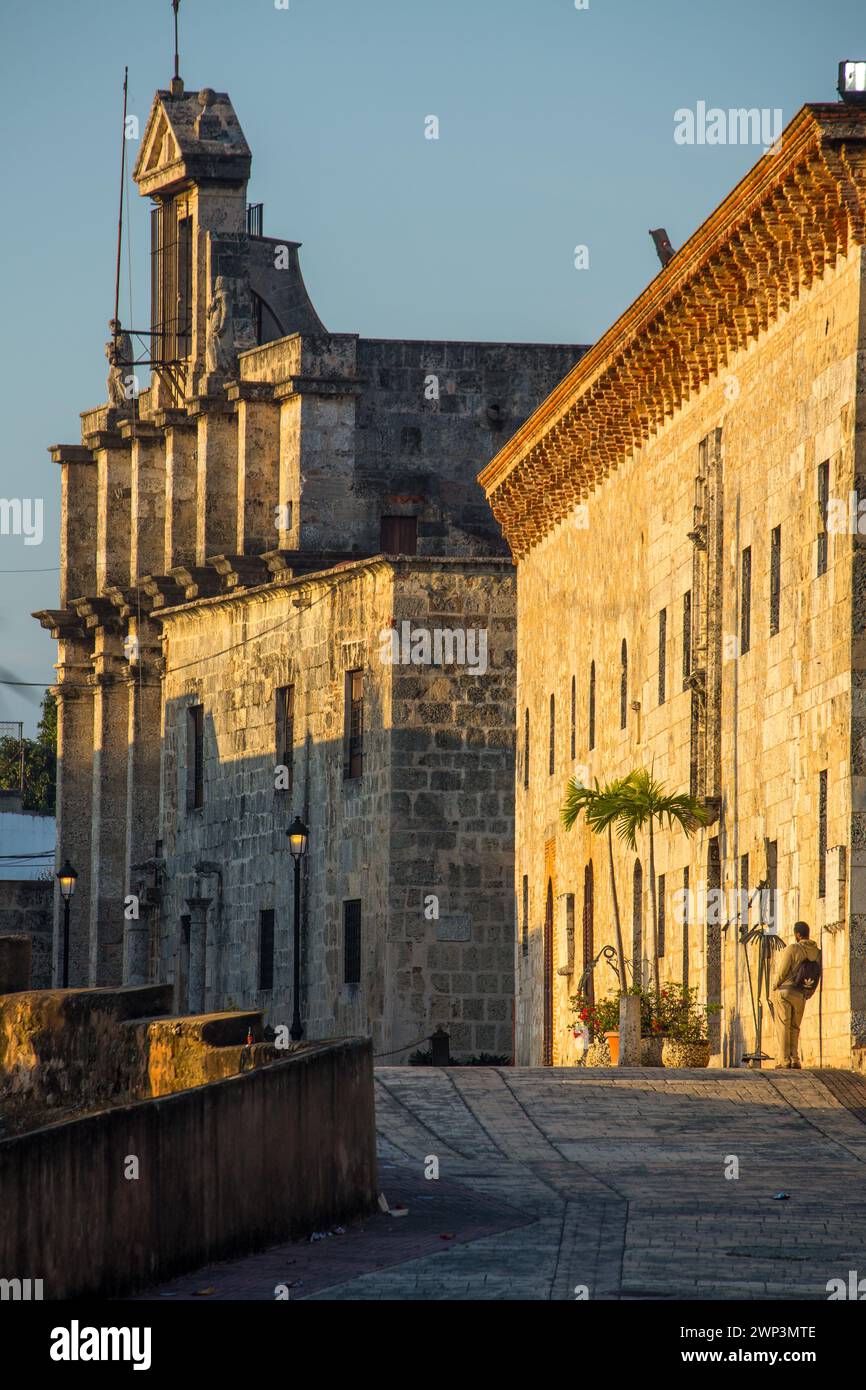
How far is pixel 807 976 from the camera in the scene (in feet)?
94.6

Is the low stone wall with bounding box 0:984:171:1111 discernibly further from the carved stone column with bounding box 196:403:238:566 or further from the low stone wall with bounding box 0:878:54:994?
the low stone wall with bounding box 0:878:54:994

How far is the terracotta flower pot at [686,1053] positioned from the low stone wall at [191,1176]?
581 inches

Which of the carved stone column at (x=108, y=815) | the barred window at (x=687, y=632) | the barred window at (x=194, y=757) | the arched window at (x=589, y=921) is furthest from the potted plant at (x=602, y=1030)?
the carved stone column at (x=108, y=815)

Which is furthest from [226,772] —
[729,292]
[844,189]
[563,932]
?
[844,189]

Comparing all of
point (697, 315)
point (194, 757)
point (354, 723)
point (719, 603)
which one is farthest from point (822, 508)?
point (194, 757)

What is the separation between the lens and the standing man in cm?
2875

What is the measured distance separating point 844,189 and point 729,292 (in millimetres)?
4954

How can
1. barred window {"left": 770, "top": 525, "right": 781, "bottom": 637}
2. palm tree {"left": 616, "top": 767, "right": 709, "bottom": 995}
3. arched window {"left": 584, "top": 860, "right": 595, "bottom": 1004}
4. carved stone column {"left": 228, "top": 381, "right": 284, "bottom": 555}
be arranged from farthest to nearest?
carved stone column {"left": 228, "top": 381, "right": 284, "bottom": 555} < arched window {"left": 584, "top": 860, "right": 595, "bottom": 1004} < palm tree {"left": 616, "top": 767, "right": 709, "bottom": 995} < barred window {"left": 770, "top": 525, "right": 781, "bottom": 637}

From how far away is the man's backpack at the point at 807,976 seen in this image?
28734mm

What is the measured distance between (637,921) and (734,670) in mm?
6432

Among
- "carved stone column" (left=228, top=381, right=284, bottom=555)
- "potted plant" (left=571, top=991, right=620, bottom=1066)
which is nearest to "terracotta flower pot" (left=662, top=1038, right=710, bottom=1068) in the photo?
"potted plant" (left=571, top=991, right=620, bottom=1066)

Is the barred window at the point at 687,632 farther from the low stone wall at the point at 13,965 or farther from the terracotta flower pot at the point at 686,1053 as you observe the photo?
the low stone wall at the point at 13,965

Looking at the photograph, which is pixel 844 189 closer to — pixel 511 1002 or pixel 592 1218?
pixel 592 1218

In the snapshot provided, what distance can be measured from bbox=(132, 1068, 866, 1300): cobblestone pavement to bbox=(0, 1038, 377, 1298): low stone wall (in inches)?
9.2
